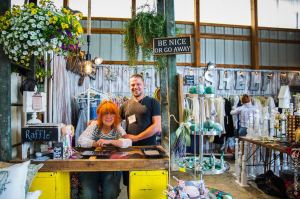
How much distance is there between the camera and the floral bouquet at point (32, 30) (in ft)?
6.95

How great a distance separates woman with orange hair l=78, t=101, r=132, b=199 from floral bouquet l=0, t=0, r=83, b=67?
967 mm

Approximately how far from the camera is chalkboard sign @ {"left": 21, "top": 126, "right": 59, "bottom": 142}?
2.33 meters

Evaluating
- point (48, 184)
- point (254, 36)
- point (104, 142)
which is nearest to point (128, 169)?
point (104, 142)

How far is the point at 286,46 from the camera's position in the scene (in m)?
8.73

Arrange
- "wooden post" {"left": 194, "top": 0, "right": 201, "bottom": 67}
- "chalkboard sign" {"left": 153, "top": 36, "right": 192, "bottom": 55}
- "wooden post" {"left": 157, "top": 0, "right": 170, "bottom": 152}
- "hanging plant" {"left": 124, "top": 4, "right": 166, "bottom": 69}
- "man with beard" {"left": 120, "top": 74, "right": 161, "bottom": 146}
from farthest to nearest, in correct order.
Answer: "wooden post" {"left": 194, "top": 0, "right": 201, "bottom": 67} < "man with beard" {"left": 120, "top": 74, "right": 161, "bottom": 146} < "wooden post" {"left": 157, "top": 0, "right": 170, "bottom": 152} < "hanging plant" {"left": 124, "top": 4, "right": 166, "bottom": 69} < "chalkboard sign" {"left": 153, "top": 36, "right": 192, "bottom": 55}

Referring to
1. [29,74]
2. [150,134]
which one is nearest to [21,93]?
[29,74]

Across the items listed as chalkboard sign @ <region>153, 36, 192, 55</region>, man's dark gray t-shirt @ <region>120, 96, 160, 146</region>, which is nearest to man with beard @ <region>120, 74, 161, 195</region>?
man's dark gray t-shirt @ <region>120, 96, 160, 146</region>

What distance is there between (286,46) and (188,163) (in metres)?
7.51

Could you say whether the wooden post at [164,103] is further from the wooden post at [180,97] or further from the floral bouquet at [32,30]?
the floral bouquet at [32,30]

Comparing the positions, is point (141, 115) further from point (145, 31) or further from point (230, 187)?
point (230, 187)

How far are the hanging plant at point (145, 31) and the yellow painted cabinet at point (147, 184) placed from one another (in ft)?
3.79

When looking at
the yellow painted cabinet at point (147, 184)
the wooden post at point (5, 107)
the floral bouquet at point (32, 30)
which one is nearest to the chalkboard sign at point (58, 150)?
the wooden post at point (5, 107)

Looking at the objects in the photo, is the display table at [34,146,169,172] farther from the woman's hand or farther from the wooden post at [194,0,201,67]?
the wooden post at [194,0,201,67]

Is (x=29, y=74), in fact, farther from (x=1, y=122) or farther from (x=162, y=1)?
(x=162, y=1)
